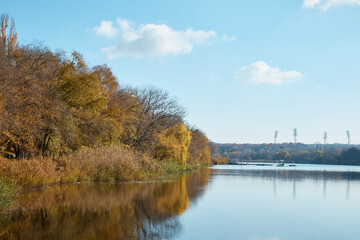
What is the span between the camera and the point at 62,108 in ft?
81.2

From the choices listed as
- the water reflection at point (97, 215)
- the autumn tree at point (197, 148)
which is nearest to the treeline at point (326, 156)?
the autumn tree at point (197, 148)

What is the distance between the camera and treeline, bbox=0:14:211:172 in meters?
19.0

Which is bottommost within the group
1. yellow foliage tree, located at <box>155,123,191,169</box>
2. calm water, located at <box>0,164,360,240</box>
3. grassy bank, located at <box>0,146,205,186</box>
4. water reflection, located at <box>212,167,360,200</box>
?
water reflection, located at <box>212,167,360,200</box>

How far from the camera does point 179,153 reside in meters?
46.1

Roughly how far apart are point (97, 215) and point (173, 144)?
31667mm

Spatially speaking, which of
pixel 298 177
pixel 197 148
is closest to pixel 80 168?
pixel 298 177

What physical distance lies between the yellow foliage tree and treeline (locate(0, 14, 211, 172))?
44cm

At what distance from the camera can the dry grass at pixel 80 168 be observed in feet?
66.9

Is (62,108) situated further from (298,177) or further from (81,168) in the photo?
(298,177)

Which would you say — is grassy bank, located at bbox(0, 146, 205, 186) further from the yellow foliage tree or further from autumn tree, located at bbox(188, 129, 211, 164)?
autumn tree, located at bbox(188, 129, 211, 164)

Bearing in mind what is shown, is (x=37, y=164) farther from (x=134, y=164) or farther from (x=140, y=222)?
(x=140, y=222)

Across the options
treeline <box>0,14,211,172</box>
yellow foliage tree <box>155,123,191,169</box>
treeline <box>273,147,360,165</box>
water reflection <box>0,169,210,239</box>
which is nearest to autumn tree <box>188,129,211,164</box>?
yellow foliage tree <box>155,123,191,169</box>

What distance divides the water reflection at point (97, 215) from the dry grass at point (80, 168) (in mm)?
1804

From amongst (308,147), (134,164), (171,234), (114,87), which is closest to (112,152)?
(134,164)
